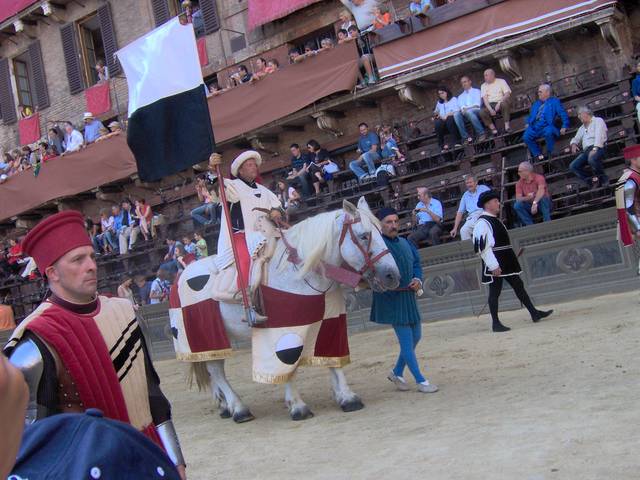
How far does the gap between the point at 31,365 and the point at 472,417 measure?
12.4ft

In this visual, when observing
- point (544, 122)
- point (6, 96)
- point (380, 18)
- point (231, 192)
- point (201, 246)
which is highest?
point (6, 96)

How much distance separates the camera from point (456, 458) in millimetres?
4770

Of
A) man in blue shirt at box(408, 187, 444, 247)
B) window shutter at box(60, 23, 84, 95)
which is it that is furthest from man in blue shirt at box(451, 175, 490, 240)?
window shutter at box(60, 23, 84, 95)

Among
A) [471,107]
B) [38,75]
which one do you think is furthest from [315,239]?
[38,75]

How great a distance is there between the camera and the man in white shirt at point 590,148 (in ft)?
40.1

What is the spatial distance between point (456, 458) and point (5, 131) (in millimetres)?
26274

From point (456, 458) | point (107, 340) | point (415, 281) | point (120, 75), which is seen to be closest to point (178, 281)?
point (415, 281)

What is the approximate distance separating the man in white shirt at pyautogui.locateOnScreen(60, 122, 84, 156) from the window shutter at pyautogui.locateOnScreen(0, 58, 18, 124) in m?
5.22

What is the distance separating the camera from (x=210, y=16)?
21.4 m

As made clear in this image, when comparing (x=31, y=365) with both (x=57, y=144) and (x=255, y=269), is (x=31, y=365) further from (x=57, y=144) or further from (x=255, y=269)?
(x=57, y=144)

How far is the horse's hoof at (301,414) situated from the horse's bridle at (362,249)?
4.63 feet

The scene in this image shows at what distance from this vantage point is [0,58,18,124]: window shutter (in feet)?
88.6

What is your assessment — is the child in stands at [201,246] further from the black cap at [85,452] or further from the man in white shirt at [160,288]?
the black cap at [85,452]

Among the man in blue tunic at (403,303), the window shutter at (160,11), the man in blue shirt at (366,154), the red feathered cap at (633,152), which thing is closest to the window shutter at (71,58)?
the window shutter at (160,11)
